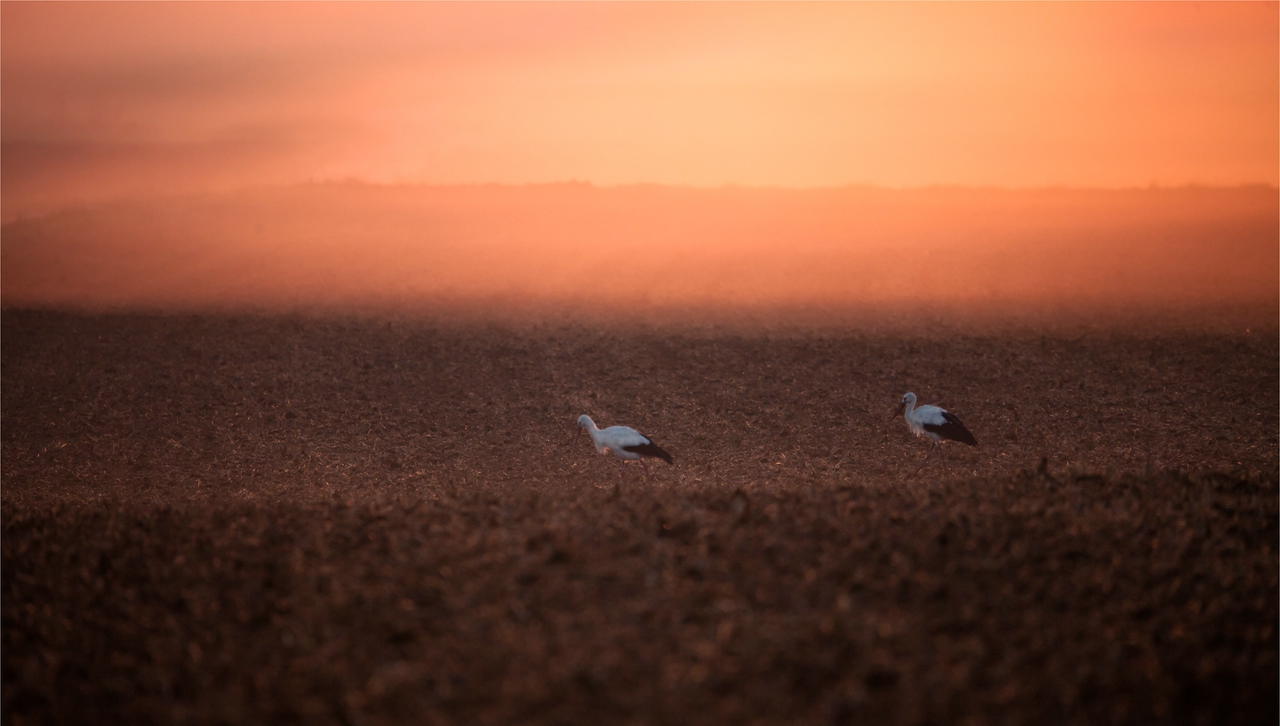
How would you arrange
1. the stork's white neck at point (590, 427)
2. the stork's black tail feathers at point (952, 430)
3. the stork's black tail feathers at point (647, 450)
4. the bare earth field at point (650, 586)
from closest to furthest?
the bare earth field at point (650, 586) → the stork's black tail feathers at point (647, 450) → the stork's white neck at point (590, 427) → the stork's black tail feathers at point (952, 430)

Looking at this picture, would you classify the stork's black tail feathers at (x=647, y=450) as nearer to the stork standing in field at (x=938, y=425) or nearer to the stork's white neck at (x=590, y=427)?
the stork's white neck at (x=590, y=427)

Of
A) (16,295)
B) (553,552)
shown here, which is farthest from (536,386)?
(16,295)

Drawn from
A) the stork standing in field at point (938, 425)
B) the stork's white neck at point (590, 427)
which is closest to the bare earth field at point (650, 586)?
the stork standing in field at point (938, 425)

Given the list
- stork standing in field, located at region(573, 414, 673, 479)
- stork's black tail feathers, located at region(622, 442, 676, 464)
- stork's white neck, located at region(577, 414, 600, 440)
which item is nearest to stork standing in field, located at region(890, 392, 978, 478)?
stork standing in field, located at region(573, 414, 673, 479)

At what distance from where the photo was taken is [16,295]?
109ft

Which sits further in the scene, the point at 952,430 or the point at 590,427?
the point at 590,427

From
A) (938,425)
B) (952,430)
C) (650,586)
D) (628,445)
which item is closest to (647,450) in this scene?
(628,445)

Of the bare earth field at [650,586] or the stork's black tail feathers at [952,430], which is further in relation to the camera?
the stork's black tail feathers at [952,430]

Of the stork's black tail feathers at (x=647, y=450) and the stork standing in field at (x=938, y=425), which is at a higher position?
the stork standing in field at (x=938, y=425)

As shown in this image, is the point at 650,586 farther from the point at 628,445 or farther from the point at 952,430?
the point at 952,430

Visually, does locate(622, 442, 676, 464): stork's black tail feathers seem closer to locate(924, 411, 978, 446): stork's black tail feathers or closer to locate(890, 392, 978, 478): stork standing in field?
locate(890, 392, 978, 478): stork standing in field

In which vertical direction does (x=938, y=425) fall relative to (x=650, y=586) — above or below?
above

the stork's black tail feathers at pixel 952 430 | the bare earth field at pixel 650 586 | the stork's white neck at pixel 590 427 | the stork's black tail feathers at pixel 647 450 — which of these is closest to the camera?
the bare earth field at pixel 650 586

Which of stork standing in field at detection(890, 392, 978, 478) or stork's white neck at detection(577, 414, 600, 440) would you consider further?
stork standing in field at detection(890, 392, 978, 478)
